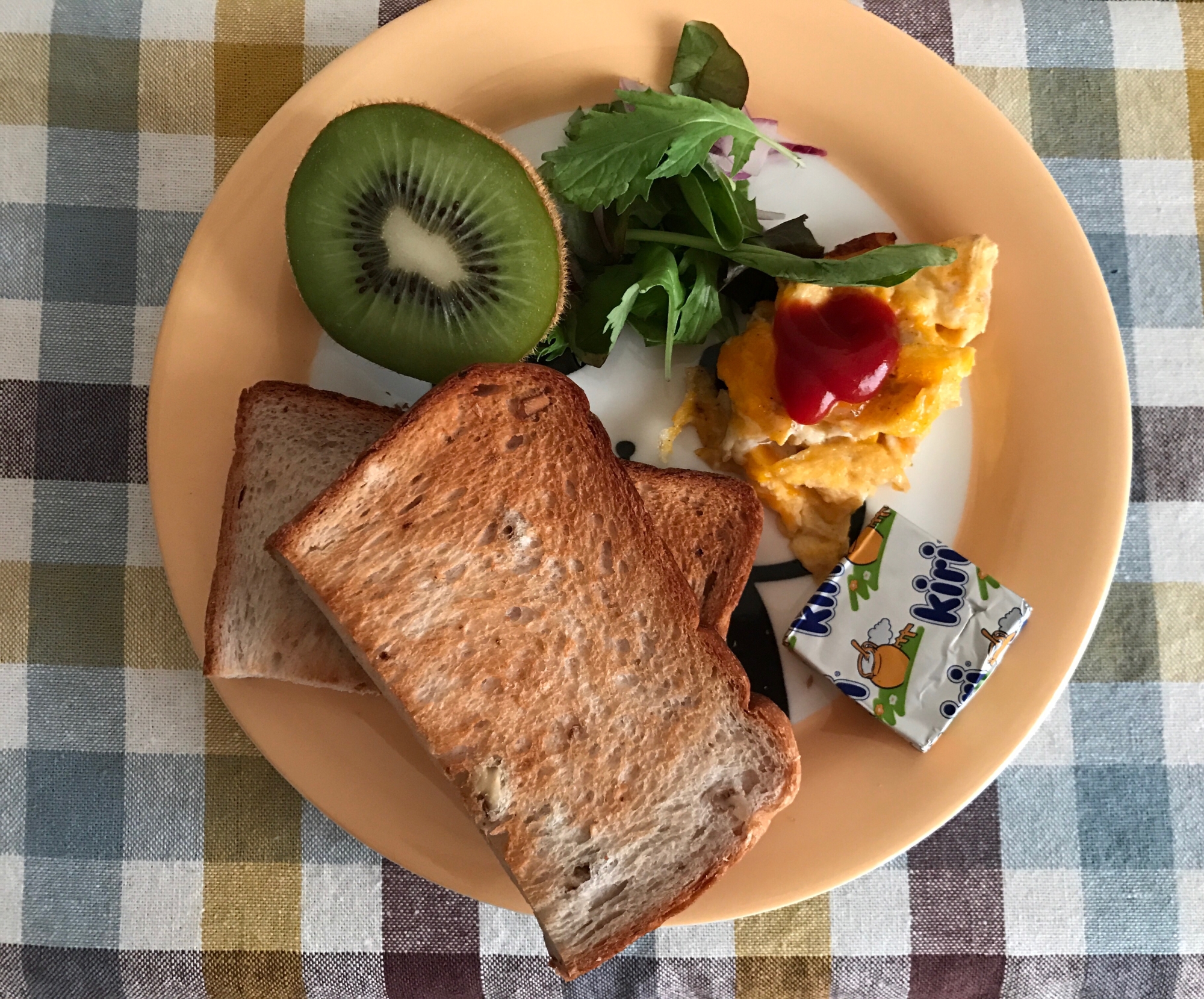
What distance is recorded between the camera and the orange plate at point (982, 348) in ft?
6.17

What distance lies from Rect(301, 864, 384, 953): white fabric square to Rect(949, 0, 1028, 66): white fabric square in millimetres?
2458

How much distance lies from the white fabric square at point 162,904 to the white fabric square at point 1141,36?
3.02 meters

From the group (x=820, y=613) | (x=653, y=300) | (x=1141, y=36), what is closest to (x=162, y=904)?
(x=820, y=613)

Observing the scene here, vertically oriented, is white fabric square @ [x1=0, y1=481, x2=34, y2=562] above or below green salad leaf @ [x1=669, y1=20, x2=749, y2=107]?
below

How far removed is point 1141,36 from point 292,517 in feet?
7.72

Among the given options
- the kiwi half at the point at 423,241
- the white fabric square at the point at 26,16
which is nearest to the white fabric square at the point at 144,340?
the kiwi half at the point at 423,241

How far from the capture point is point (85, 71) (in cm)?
213

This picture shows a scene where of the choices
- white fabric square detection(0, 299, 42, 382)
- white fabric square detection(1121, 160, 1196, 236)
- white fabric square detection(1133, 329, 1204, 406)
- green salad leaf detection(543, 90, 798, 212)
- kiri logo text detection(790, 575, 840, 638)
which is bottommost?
kiri logo text detection(790, 575, 840, 638)

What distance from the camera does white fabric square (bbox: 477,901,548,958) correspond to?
210cm

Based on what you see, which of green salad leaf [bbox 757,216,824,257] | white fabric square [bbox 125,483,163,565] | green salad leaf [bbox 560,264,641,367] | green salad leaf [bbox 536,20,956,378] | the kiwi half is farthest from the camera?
white fabric square [bbox 125,483,163,565]

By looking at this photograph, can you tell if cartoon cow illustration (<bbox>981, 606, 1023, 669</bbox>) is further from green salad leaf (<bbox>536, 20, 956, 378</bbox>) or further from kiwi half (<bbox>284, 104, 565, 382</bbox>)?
kiwi half (<bbox>284, 104, 565, 382</bbox>)

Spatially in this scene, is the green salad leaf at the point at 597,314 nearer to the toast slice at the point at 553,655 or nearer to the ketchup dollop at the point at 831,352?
the toast slice at the point at 553,655

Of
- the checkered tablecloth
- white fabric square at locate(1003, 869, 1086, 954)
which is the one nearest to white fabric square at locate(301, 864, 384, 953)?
the checkered tablecloth

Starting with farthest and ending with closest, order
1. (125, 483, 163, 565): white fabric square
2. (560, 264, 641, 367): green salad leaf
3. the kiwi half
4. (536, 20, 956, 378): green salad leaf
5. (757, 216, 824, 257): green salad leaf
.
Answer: (125, 483, 163, 565): white fabric square, (757, 216, 824, 257): green salad leaf, (560, 264, 641, 367): green salad leaf, (536, 20, 956, 378): green salad leaf, the kiwi half
